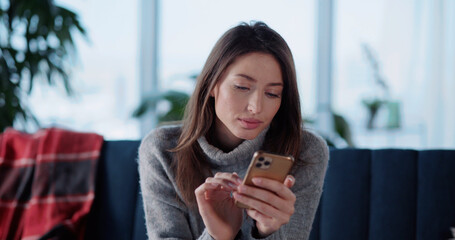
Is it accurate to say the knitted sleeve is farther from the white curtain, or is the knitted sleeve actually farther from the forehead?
the white curtain

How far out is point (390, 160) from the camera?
1.46 metres

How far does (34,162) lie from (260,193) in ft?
3.50

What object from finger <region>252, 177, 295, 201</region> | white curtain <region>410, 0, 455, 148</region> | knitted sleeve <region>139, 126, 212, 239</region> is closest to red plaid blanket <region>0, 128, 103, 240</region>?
knitted sleeve <region>139, 126, 212, 239</region>

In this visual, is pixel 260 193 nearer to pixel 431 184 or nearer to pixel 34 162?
pixel 431 184

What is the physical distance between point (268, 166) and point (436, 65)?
267cm

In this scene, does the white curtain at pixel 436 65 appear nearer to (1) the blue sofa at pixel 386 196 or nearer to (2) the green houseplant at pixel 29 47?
(1) the blue sofa at pixel 386 196

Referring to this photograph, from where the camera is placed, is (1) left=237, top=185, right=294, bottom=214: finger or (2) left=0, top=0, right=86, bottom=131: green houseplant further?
(2) left=0, top=0, right=86, bottom=131: green houseplant

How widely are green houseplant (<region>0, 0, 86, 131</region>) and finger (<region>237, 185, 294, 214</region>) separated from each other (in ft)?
5.86

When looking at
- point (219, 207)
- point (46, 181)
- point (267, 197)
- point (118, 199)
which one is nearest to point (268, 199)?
point (267, 197)

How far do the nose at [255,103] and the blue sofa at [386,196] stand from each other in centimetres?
58

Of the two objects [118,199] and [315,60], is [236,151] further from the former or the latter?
[315,60]

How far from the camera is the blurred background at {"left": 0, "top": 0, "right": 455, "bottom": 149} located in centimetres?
314

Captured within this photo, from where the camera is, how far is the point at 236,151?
1.19 meters

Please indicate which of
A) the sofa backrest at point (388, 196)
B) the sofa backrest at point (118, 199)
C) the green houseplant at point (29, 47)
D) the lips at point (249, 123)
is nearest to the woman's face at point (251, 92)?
the lips at point (249, 123)
